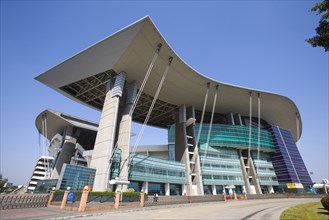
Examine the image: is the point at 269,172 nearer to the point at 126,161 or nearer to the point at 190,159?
the point at 190,159

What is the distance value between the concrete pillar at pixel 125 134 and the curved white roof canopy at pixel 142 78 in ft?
11.2

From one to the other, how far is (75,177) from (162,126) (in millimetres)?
40854

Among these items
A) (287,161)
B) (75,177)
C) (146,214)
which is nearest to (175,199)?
(146,214)

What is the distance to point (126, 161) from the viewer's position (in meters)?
32.0

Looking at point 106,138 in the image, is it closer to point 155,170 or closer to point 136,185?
point 136,185

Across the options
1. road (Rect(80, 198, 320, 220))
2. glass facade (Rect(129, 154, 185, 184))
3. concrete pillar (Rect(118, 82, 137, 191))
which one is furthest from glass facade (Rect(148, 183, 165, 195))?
road (Rect(80, 198, 320, 220))

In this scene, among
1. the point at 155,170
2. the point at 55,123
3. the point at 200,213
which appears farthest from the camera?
the point at 55,123

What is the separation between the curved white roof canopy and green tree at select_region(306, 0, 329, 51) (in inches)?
881

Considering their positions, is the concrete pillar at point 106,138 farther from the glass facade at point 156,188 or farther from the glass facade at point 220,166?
the glass facade at point 220,166

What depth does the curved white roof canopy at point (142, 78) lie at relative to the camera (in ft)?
104

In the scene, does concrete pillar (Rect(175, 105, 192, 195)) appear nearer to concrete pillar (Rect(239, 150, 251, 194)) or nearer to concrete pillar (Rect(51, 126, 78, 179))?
concrete pillar (Rect(239, 150, 251, 194))

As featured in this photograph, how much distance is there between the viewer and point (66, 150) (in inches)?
2115

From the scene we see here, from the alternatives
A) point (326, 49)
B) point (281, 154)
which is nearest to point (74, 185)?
point (326, 49)

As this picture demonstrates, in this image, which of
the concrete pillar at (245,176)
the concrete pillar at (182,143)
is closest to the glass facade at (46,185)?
the concrete pillar at (182,143)
